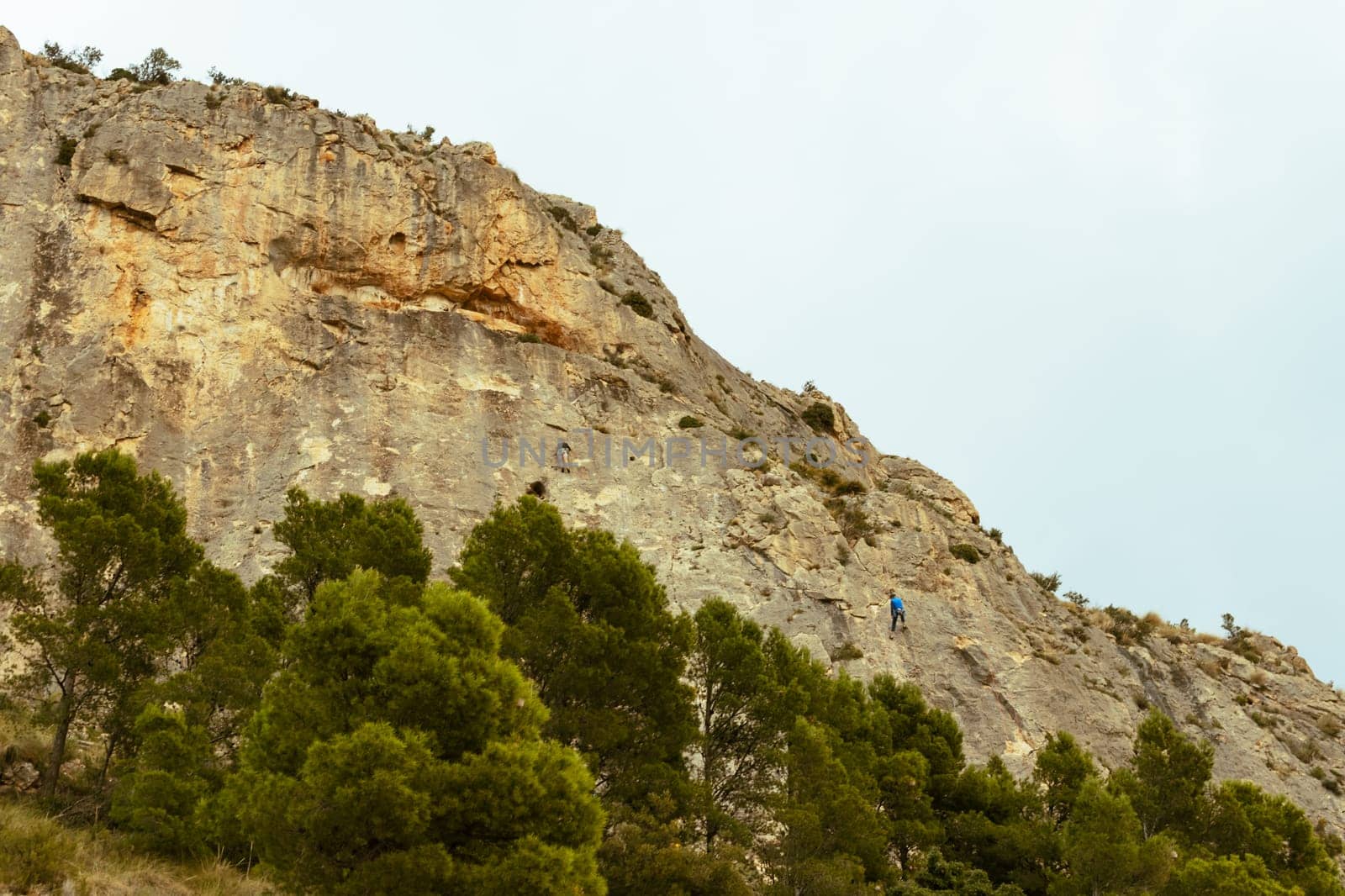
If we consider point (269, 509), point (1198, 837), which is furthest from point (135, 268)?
point (1198, 837)

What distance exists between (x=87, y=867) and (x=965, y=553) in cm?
3250

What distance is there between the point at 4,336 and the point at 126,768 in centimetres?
2053

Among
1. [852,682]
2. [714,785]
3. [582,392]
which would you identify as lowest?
[714,785]

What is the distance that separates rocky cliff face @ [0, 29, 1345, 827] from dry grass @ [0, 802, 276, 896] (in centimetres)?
1441

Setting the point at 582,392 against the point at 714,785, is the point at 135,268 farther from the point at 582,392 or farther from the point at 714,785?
the point at 714,785

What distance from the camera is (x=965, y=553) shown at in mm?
41906

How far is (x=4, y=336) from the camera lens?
33.9 metres

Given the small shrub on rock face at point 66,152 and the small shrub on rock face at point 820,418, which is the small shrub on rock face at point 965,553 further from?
the small shrub on rock face at point 66,152

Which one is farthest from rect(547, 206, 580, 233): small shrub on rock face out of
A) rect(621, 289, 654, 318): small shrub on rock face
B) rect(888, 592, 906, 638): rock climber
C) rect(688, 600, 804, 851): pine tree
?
rect(688, 600, 804, 851): pine tree

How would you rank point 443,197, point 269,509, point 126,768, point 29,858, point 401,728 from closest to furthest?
A: point 401,728
point 29,858
point 126,768
point 269,509
point 443,197

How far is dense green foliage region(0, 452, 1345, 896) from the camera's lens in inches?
529

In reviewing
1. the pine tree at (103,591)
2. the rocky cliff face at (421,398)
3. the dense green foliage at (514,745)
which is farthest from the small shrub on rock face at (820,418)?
the pine tree at (103,591)

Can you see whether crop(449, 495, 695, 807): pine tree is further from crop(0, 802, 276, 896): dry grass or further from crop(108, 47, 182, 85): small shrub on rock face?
crop(108, 47, 182, 85): small shrub on rock face

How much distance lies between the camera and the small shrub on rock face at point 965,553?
41.7m
